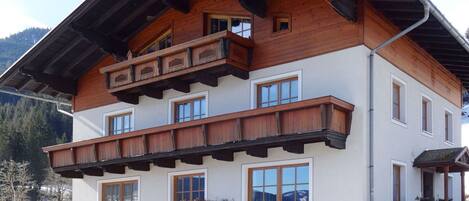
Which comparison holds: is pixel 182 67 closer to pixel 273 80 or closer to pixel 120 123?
pixel 273 80

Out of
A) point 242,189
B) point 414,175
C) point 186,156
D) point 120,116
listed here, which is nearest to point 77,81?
point 120,116

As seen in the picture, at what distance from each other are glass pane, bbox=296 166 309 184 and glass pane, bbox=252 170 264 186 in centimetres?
104

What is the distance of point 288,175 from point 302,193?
589mm

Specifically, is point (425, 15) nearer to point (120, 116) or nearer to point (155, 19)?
point (155, 19)

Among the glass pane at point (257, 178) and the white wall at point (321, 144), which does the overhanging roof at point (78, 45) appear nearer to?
the white wall at point (321, 144)

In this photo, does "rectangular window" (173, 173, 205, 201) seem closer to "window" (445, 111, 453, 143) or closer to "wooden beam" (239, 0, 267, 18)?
"wooden beam" (239, 0, 267, 18)

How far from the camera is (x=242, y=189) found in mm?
16172

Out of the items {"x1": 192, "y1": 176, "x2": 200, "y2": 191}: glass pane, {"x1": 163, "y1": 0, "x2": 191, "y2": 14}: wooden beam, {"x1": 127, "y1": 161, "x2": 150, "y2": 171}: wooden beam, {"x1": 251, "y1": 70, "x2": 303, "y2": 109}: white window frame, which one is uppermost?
{"x1": 163, "y1": 0, "x2": 191, "y2": 14}: wooden beam

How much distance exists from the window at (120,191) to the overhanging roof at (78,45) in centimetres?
351

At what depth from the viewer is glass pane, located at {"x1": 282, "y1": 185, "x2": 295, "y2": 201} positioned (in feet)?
50.0

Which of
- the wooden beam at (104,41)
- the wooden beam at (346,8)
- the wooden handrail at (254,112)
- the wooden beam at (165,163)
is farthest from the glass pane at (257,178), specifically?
the wooden beam at (104,41)

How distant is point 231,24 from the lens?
57.6 ft

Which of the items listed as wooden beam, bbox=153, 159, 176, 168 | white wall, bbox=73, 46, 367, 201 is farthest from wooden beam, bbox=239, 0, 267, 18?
wooden beam, bbox=153, 159, 176, 168

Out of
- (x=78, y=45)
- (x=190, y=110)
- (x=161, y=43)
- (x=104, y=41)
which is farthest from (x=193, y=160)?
(x=78, y=45)
